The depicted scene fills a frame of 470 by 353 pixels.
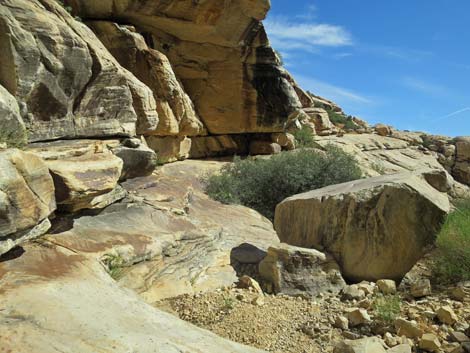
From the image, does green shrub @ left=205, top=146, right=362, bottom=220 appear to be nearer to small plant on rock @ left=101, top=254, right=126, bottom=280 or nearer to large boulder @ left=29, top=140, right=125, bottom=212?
large boulder @ left=29, top=140, right=125, bottom=212

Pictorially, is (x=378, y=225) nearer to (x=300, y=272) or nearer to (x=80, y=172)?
(x=300, y=272)

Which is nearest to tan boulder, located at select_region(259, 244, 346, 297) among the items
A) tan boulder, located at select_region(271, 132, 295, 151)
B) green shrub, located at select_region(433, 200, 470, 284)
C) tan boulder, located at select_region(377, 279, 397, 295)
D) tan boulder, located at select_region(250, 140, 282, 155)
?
tan boulder, located at select_region(377, 279, 397, 295)

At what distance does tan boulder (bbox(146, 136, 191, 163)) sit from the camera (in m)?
11.5

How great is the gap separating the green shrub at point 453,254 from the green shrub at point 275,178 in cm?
568

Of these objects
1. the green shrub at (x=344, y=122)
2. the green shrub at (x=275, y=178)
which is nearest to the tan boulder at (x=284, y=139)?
the green shrub at (x=275, y=178)

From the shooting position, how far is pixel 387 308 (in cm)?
386

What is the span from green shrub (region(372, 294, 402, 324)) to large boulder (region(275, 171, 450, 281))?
0.88 metres

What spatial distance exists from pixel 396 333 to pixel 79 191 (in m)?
3.71

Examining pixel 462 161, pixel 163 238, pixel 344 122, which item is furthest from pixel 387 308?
pixel 344 122

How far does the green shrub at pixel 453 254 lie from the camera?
4715 mm

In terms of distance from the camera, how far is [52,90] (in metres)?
6.15

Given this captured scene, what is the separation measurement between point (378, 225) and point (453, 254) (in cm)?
91

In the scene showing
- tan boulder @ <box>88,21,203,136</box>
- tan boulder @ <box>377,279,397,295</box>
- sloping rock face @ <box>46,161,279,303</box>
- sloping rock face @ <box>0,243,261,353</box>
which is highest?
tan boulder @ <box>88,21,203,136</box>

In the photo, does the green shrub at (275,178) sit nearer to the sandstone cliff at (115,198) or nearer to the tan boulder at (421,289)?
the sandstone cliff at (115,198)
